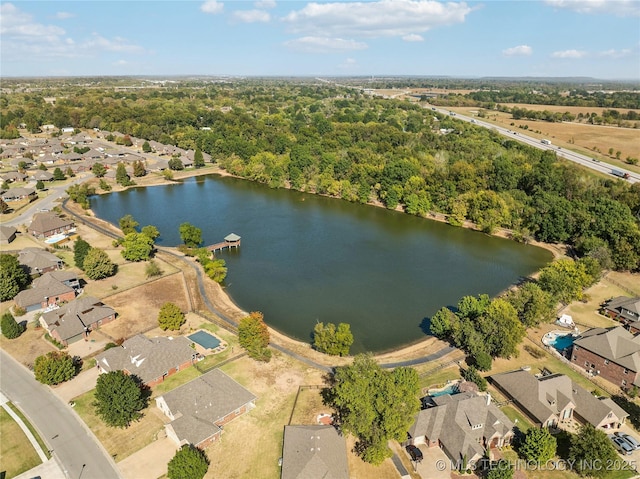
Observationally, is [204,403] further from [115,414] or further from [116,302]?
[116,302]

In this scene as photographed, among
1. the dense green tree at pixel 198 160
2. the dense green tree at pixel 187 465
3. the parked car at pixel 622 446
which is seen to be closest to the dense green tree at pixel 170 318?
the dense green tree at pixel 187 465

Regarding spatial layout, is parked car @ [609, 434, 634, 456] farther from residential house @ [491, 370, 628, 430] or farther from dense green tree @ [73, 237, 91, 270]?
dense green tree @ [73, 237, 91, 270]

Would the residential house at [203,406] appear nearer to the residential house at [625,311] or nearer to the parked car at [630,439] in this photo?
the parked car at [630,439]

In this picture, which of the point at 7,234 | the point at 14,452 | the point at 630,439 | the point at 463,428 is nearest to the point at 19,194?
the point at 7,234

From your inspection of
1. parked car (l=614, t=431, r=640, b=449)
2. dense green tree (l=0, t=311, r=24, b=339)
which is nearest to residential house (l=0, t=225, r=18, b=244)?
dense green tree (l=0, t=311, r=24, b=339)

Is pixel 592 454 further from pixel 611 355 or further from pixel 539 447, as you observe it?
pixel 611 355
